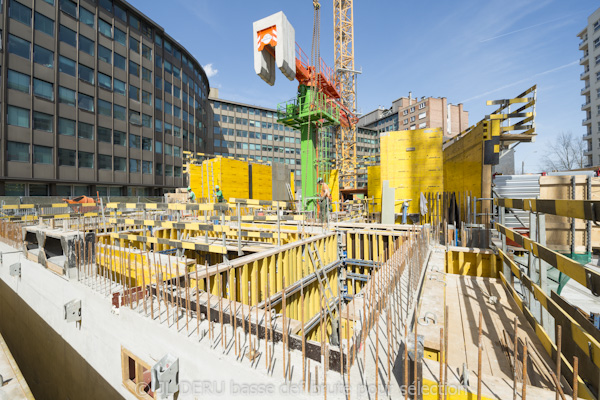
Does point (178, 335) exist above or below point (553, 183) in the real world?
below

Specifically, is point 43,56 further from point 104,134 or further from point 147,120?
point 147,120

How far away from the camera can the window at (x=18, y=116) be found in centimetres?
2441

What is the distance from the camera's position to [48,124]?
26703mm

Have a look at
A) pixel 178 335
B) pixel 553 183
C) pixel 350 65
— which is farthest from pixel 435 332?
pixel 350 65

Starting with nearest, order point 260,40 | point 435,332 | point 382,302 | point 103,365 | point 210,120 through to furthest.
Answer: point 435,332 < point 382,302 < point 103,365 < point 260,40 < point 210,120

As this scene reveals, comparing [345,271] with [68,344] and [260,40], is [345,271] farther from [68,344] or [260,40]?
[260,40]

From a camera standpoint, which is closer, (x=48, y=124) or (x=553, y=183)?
(x=553, y=183)

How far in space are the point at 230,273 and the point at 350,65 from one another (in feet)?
168

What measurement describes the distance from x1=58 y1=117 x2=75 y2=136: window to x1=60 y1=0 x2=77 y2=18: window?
12440mm

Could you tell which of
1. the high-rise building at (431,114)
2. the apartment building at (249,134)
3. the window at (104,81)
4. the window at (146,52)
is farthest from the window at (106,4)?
the high-rise building at (431,114)

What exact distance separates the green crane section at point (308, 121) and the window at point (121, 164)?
26716 mm

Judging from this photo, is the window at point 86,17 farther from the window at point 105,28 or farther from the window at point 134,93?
the window at point 134,93

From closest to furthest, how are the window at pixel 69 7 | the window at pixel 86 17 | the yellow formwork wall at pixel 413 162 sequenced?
1. the yellow formwork wall at pixel 413 162
2. the window at pixel 69 7
3. the window at pixel 86 17

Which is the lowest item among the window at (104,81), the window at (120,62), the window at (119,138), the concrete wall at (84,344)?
the concrete wall at (84,344)
